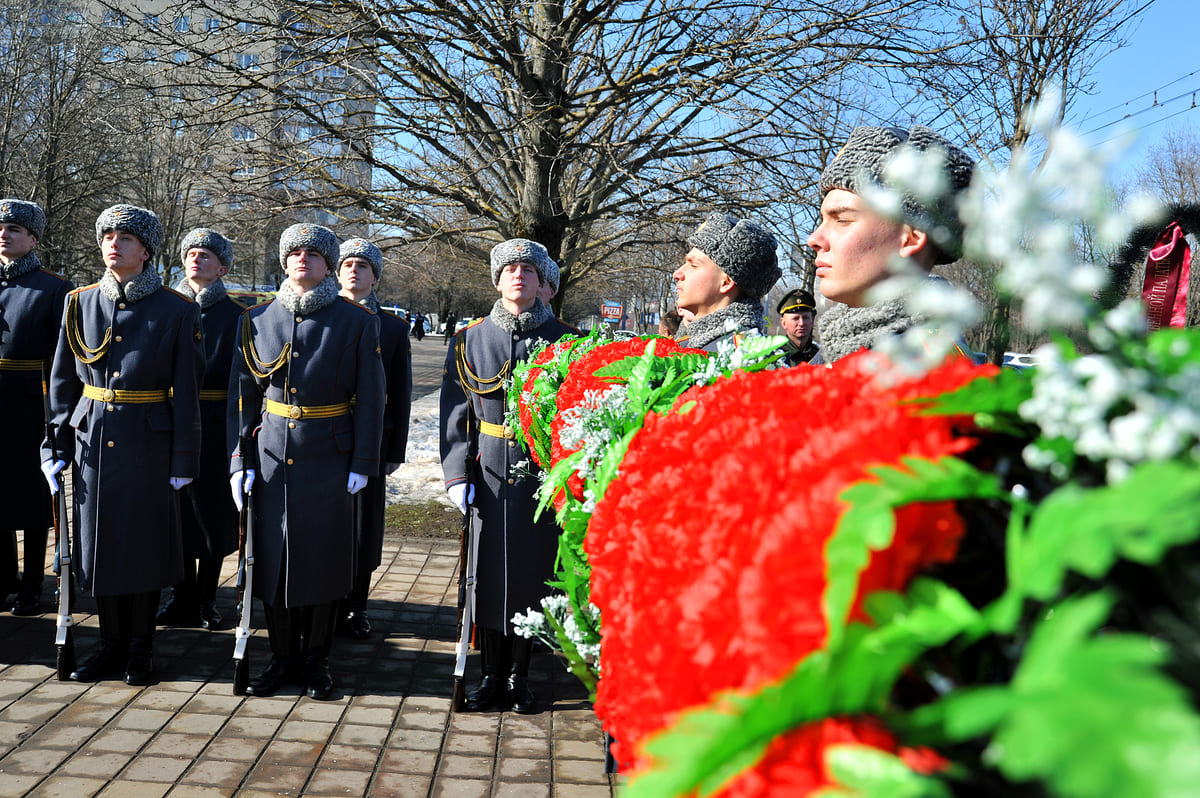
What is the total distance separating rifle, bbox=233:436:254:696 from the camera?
4.16m

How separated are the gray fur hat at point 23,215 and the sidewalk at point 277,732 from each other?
2329mm

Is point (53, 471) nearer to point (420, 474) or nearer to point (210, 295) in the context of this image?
point (210, 295)

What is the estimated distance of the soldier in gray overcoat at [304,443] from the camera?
4262 mm

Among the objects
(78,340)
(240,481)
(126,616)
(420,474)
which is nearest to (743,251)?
(240,481)

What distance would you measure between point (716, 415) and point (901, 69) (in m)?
6.42

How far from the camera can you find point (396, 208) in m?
7.68

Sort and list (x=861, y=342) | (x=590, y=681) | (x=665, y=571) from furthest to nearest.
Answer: (x=861, y=342), (x=590, y=681), (x=665, y=571)

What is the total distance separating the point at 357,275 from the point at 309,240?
1227 mm

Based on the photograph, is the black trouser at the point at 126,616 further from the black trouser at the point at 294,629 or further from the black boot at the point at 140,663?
the black trouser at the point at 294,629

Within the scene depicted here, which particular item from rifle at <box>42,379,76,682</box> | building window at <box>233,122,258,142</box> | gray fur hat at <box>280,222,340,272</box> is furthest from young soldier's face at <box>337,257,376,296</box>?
building window at <box>233,122,258,142</box>

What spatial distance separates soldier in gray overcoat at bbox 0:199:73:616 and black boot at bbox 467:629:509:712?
9.47 ft

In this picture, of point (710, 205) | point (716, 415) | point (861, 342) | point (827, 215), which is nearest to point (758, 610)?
point (716, 415)

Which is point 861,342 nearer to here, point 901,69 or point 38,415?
point 38,415

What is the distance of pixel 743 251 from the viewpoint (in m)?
3.31
